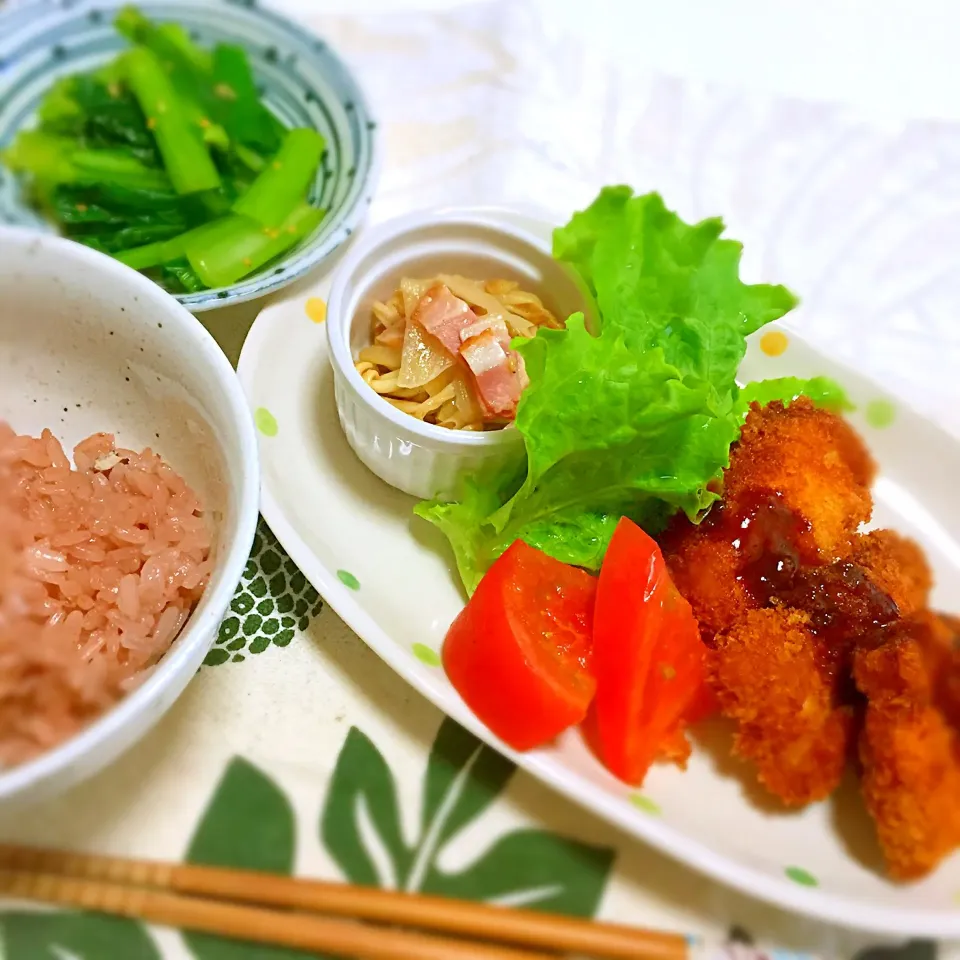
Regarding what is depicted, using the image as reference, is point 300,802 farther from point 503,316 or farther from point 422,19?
point 422,19

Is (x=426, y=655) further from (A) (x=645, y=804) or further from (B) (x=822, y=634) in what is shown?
(B) (x=822, y=634)

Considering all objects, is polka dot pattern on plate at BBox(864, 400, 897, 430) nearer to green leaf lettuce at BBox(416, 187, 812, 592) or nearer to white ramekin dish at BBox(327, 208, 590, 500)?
green leaf lettuce at BBox(416, 187, 812, 592)

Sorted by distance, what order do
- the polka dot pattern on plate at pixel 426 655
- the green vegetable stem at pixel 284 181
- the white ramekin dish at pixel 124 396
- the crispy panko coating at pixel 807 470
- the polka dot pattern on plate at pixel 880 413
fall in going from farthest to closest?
the green vegetable stem at pixel 284 181, the polka dot pattern on plate at pixel 880 413, the crispy panko coating at pixel 807 470, the polka dot pattern on plate at pixel 426 655, the white ramekin dish at pixel 124 396

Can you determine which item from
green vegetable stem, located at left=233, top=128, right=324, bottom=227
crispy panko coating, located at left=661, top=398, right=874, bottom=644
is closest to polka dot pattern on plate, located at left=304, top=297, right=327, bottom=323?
green vegetable stem, located at left=233, top=128, right=324, bottom=227

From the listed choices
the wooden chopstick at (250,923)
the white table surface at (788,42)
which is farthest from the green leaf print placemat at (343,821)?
the white table surface at (788,42)

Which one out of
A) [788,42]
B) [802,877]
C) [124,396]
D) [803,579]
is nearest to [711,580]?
[803,579]

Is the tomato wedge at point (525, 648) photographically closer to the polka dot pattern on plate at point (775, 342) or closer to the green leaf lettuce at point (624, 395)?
the green leaf lettuce at point (624, 395)
